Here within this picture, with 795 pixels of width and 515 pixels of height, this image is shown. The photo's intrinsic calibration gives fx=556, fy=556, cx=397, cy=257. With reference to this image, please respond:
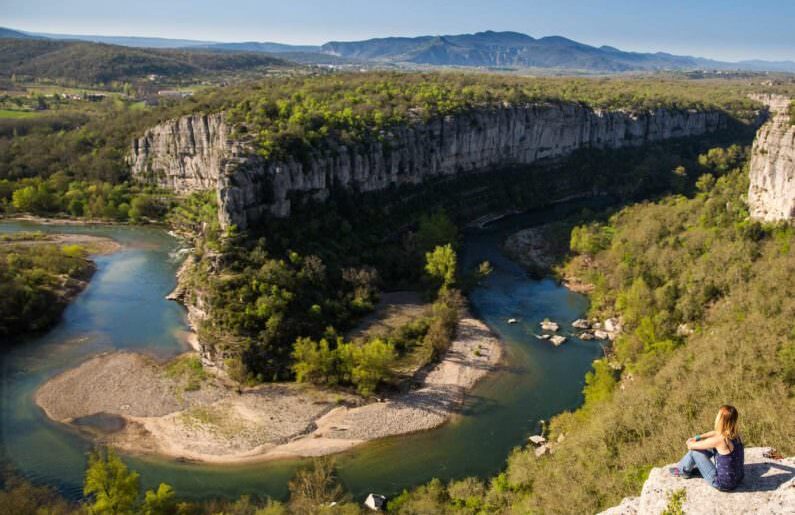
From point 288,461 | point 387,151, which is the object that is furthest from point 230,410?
point 387,151

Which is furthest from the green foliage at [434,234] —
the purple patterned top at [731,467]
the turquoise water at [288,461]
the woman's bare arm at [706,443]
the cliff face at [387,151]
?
the purple patterned top at [731,467]

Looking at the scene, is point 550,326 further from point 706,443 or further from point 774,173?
point 706,443

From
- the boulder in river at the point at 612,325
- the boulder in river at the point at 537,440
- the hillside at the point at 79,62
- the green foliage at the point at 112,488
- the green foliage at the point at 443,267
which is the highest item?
the hillside at the point at 79,62

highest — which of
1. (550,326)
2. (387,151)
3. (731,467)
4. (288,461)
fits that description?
(387,151)

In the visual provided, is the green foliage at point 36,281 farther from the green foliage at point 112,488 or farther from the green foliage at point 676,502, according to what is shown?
the green foliage at point 676,502

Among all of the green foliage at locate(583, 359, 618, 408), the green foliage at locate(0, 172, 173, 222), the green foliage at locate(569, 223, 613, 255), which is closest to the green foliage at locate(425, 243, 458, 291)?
the green foliage at locate(583, 359, 618, 408)

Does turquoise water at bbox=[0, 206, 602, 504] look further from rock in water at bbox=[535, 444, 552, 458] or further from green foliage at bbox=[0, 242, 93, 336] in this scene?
rock in water at bbox=[535, 444, 552, 458]

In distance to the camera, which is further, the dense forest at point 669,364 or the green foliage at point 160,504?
the green foliage at point 160,504
